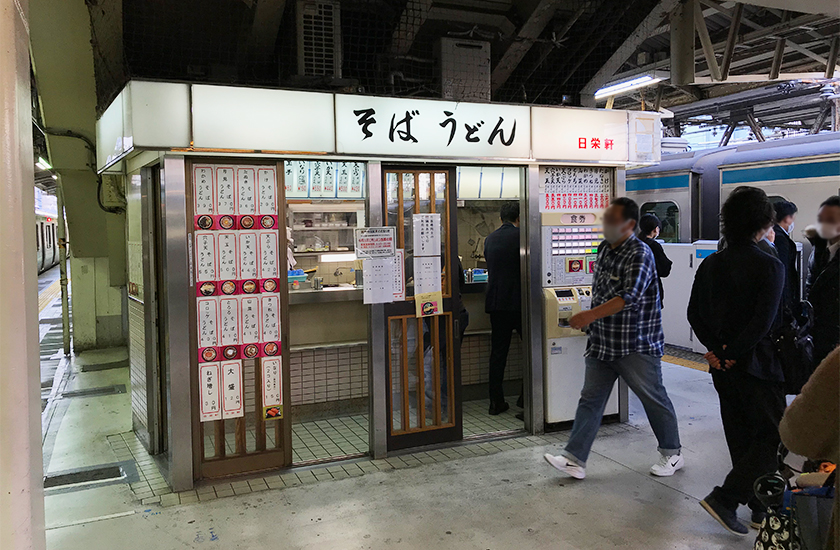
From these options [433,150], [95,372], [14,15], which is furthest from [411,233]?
[95,372]

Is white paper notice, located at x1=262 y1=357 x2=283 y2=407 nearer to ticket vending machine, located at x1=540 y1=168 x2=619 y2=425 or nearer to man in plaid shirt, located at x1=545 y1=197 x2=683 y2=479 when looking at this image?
man in plaid shirt, located at x1=545 y1=197 x2=683 y2=479

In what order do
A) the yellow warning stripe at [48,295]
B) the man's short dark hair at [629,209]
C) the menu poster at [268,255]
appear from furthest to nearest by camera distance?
the yellow warning stripe at [48,295], the menu poster at [268,255], the man's short dark hair at [629,209]

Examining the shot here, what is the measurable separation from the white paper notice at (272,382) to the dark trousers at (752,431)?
111 inches

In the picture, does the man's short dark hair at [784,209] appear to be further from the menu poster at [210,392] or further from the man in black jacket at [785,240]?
the menu poster at [210,392]

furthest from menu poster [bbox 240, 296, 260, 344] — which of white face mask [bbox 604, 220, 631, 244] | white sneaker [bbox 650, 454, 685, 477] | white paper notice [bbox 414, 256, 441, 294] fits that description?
white sneaker [bbox 650, 454, 685, 477]

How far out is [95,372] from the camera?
8.01 metres

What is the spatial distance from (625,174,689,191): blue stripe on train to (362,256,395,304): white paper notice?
6.25 meters

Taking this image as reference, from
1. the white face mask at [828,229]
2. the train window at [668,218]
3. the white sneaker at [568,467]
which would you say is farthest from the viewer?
the train window at [668,218]

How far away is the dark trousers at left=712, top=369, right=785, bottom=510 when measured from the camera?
352 cm

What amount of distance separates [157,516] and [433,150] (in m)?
3.00

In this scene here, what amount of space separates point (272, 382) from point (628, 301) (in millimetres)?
2446

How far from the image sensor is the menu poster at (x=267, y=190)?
14.5ft

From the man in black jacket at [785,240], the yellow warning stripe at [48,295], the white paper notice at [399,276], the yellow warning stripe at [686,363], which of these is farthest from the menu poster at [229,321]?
the yellow warning stripe at [48,295]

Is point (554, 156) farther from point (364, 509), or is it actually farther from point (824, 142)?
point (824, 142)
